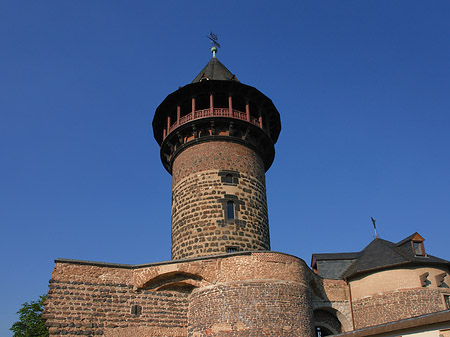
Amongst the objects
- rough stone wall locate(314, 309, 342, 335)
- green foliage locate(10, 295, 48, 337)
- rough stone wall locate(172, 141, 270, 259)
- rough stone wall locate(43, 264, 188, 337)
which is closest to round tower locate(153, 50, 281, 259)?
rough stone wall locate(172, 141, 270, 259)

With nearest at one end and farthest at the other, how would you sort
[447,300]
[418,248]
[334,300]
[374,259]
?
[447,300] → [334,300] → [418,248] → [374,259]

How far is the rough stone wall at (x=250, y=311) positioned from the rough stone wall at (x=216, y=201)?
2.43 m

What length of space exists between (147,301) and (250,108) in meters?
10.4

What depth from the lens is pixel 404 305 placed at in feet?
52.8

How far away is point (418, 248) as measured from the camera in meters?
17.9

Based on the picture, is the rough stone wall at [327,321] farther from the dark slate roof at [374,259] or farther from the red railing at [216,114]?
the red railing at [216,114]

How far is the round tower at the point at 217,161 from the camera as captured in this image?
16.5 m

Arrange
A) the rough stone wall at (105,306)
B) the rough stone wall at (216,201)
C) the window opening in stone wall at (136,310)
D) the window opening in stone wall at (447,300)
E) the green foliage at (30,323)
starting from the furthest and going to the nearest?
1. the green foliage at (30,323)
2. the window opening in stone wall at (447,300)
3. the rough stone wall at (216,201)
4. the window opening in stone wall at (136,310)
5. the rough stone wall at (105,306)

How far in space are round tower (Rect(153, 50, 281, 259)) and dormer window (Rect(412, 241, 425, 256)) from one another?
251 inches

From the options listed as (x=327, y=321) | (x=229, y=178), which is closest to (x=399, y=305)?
(x=327, y=321)

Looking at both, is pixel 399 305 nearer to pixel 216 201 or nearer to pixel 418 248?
pixel 418 248

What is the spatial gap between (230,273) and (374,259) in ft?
24.8

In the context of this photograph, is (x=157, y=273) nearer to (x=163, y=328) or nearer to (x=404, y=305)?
(x=163, y=328)

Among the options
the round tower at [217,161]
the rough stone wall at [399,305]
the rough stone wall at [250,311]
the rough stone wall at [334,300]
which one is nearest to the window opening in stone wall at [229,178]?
the round tower at [217,161]
